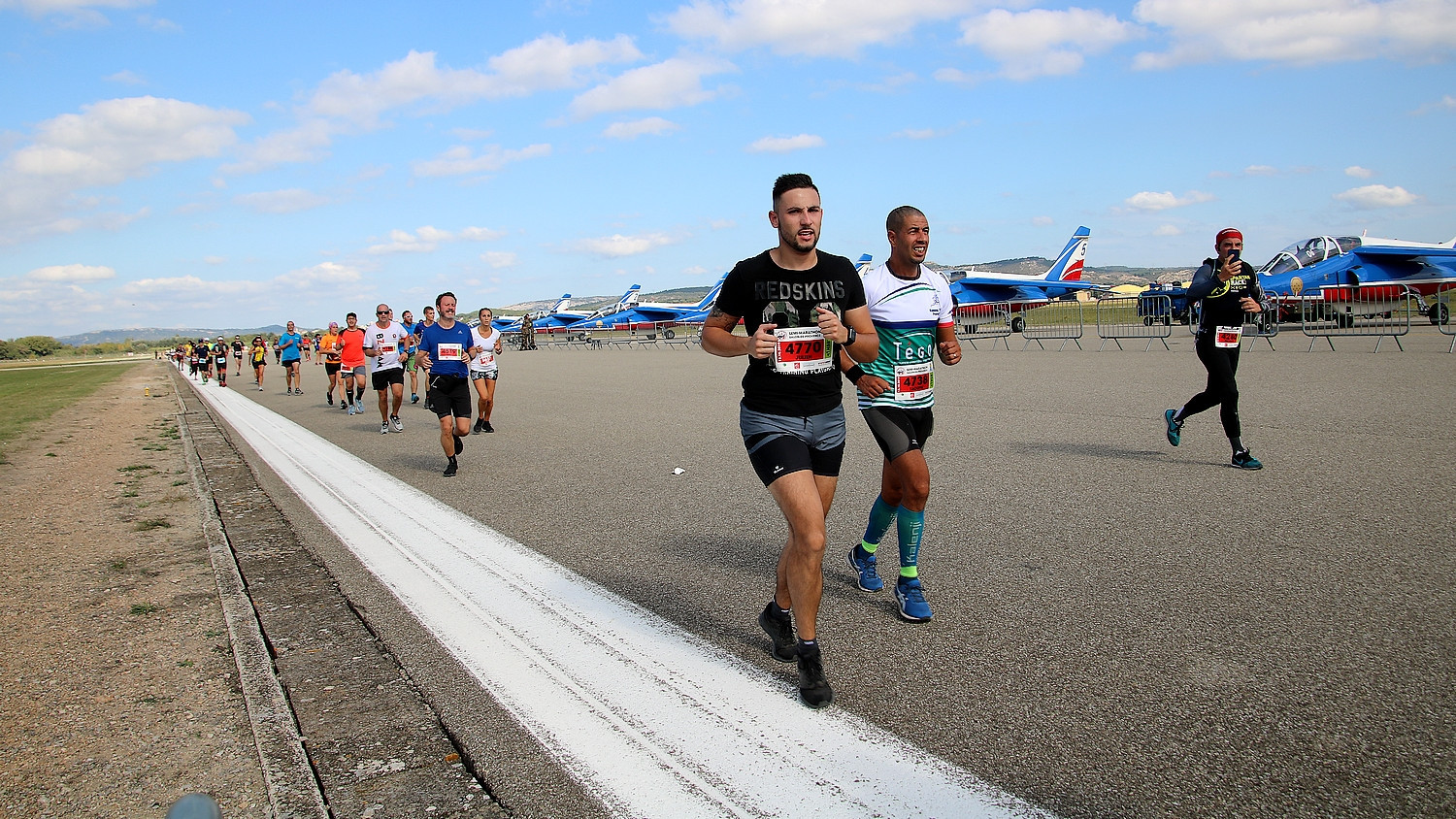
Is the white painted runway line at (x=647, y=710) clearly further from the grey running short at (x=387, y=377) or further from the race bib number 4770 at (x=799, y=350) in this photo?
the grey running short at (x=387, y=377)

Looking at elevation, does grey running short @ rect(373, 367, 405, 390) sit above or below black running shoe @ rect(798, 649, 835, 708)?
above

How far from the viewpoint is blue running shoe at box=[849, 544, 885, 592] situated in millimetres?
5102

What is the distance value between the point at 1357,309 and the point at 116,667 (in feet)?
80.9

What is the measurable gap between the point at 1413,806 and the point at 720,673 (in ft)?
7.77

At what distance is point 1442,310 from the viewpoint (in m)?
23.8

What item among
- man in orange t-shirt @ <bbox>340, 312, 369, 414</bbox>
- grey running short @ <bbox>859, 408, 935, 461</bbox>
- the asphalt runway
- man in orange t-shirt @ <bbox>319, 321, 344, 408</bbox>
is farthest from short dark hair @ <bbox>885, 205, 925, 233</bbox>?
man in orange t-shirt @ <bbox>319, 321, 344, 408</bbox>

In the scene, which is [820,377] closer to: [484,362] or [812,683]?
[812,683]

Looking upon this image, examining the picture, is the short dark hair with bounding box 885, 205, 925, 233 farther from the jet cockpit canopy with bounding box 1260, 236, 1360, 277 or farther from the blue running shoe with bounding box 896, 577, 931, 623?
the jet cockpit canopy with bounding box 1260, 236, 1360, 277

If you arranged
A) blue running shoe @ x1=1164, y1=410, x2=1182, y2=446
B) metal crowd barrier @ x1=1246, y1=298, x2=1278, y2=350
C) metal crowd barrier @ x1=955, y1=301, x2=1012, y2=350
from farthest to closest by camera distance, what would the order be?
1. metal crowd barrier @ x1=955, y1=301, x2=1012, y2=350
2. metal crowd barrier @ x1=1246, y1=298, x2=1278, y2=350
3. blue running shoe @ x1=1164, y1=410, x2=1182, y2=446

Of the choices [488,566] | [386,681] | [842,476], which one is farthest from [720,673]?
[842,476]

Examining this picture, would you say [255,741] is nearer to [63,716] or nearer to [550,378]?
[63,716]

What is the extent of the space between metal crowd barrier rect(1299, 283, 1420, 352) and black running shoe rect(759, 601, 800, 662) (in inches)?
804

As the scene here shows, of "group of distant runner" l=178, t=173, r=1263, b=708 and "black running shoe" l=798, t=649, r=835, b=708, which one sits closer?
"black running shoe" l=798, t=649, r=835, b=708

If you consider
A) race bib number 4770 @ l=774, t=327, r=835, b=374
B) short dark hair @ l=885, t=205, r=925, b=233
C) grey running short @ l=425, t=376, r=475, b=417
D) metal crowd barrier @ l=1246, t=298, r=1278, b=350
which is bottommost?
metal crowd barrier @ l=1246, t=298, r=1278, b=350
